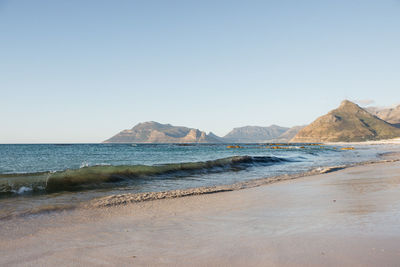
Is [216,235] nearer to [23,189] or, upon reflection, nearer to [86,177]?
[23,189]

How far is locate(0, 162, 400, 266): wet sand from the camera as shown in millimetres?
3398

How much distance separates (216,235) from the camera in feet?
14.4

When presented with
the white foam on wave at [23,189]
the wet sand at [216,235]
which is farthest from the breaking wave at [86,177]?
the wet sand at [216,235]

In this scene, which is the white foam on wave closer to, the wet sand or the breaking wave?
the breaking wave

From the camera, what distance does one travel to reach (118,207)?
A: 23.4ft

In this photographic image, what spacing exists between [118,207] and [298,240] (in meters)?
4.85

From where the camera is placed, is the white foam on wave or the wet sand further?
the white foam on wave

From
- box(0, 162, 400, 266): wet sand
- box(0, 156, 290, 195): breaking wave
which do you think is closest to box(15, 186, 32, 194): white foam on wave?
box(0, 156, 290, 195): breaking wave

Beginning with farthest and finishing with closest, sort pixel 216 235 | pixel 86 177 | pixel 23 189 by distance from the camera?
pixel 86 177 < pixel 23 189 < pixel 216 235

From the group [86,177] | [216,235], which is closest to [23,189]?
[86,177]

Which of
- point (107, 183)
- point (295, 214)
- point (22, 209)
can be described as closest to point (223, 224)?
point (295, 214)

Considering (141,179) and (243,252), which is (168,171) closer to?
(141,179)

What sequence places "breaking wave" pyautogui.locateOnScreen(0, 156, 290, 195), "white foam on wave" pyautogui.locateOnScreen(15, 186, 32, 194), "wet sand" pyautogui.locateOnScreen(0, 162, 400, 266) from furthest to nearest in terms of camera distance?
"breaking wave" pyautogui.locateOnScreen(0, 156, 290, 195) < "white foam on wave" pyautogui.locateOnScreen(15, 186, 32, 194) < "wet sand" pyautogui.locateOnScreen(0, 162, 400, 266)

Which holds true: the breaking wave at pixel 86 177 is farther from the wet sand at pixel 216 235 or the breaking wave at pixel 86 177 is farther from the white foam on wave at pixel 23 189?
the wet sand at pixel 216 235
